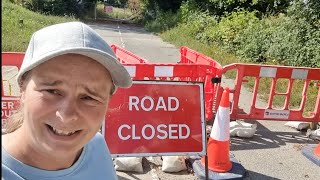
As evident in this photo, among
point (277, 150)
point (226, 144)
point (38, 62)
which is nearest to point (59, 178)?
point (38, 62)

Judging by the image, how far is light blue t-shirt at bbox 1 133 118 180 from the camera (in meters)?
1.23

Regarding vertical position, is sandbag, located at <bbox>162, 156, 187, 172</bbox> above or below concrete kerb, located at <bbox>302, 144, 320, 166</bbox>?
above

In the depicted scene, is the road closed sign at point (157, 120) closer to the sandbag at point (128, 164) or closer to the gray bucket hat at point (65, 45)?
the sandbag at point (128, 164)

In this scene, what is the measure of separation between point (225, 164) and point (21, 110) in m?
3.71

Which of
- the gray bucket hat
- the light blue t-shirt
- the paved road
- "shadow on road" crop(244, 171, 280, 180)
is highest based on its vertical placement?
the gray bucket hat

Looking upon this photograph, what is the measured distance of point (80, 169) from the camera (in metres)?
1.45

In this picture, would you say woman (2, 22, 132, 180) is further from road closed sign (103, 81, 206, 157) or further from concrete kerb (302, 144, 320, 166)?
concrete kerb (302, 144, 320, 166)

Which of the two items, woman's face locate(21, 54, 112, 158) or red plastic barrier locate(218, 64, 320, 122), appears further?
red plastic barrier locate(218, 64, 320, 122)

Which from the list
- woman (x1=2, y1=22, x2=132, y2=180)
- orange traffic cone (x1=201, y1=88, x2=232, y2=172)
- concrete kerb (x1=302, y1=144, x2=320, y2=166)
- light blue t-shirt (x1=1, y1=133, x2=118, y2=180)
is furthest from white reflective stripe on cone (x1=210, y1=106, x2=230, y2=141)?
woman (x1=2, y1=22, x2=132, y2=180)

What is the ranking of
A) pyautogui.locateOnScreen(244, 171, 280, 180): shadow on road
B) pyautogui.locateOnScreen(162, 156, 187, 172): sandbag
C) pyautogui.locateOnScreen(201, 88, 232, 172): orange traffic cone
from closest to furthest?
pyautogui.locateOnScreen(201, 88, 232, 172): orange traffic cone
pyautogui.locateOnScreen(162, 156, 187, 172): sandbag
pyautogui.locateOnScreen(244, 171, 280, 180): shadow on road

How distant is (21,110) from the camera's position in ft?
4.50

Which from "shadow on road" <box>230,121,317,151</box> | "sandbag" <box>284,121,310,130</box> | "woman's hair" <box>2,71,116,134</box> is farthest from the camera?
"sandbag" <box>284,121,310,130</box>

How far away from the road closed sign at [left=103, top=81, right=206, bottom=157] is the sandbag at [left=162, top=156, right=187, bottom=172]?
58 cm

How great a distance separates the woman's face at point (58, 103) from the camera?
123cm
